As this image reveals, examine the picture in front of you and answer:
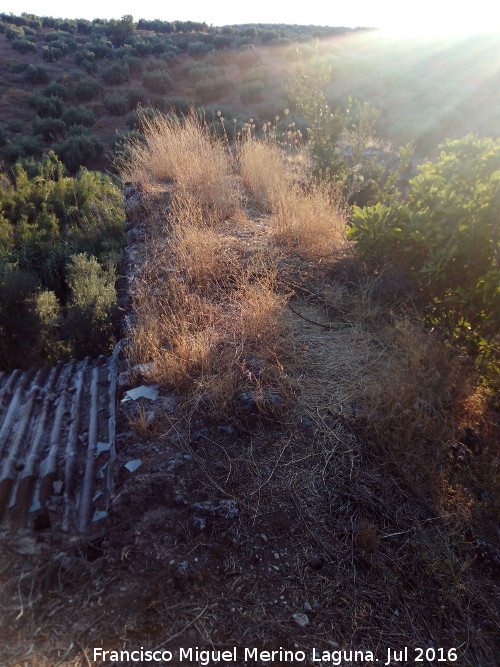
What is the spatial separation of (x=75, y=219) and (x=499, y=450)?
7668 millimetres

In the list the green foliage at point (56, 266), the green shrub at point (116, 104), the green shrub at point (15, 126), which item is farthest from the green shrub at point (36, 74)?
the green foliage at point (56, 266)

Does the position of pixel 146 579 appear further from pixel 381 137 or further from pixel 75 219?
pixel 381 137

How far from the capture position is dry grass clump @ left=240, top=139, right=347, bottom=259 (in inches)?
187

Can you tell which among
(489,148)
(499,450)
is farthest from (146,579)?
(489,148)

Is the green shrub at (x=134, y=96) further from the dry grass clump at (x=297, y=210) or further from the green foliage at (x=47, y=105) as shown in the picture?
the dry grass clump at (x=297, y=210)

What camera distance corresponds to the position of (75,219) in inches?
324

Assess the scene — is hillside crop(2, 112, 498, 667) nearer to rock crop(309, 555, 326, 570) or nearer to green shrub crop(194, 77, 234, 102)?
rock crop(309, 555, 326, 570)

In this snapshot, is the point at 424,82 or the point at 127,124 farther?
the point at 424,82

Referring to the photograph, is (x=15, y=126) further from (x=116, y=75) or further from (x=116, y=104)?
(x=116, y=75)

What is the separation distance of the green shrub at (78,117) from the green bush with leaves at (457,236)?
1575 centimetres

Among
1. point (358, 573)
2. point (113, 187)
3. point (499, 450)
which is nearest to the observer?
point (358, 573)

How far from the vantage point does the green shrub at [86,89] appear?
18.6 meters

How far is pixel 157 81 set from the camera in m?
19.5

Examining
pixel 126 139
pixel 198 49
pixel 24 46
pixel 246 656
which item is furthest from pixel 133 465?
pixel 24 46
